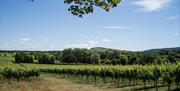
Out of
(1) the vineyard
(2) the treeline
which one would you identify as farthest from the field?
(2) the treeline

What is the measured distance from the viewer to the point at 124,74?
45.0 m

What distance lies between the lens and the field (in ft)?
109

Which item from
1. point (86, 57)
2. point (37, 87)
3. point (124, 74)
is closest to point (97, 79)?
point (124, 74)

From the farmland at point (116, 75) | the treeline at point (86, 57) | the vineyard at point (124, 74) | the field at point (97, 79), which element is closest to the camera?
the vineyard at point (124, 74)

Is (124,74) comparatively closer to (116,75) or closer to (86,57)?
(116,75)

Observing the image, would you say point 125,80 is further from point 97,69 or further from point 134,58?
point 134,58

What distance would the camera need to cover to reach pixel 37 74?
60469 millimetres

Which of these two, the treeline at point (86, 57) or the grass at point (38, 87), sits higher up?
the treeline at point (86, 57)

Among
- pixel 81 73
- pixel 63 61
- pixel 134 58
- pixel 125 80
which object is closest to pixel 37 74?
pixel 81 73

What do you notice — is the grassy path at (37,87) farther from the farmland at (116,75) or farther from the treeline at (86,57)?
the treeline at (86,57)

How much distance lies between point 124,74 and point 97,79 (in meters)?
13.0

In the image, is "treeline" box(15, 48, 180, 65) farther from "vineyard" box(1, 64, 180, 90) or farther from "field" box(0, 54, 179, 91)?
"vineyard" box(1, 64, 180, 90)

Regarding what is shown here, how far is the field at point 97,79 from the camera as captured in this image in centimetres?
3335

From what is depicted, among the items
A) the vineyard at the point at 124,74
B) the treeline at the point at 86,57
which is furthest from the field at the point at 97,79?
the treeline at the point at 86,57
